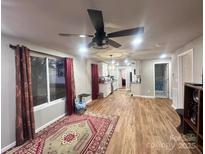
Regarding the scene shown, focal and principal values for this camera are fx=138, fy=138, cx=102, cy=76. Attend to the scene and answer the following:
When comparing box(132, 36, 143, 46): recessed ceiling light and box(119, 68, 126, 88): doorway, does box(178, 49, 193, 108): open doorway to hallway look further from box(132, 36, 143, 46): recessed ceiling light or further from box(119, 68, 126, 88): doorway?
box(119, 68, 126, 88): doorway

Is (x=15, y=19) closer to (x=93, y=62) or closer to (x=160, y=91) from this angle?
(x=93, y=62)

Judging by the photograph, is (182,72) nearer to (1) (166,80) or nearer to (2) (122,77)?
(1) (166,80)

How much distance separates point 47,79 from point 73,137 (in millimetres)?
1838

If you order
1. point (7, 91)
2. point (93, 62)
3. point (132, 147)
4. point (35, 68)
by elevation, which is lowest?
point (132, 147)

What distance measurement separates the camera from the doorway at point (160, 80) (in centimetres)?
742

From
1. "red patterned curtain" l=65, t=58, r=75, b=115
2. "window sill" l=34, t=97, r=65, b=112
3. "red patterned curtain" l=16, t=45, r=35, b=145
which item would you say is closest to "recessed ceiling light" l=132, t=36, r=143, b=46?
"red patterned curtain" l=65, t=58, r=75, b=115

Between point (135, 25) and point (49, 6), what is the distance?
4.35 feet

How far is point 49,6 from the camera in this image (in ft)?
5.38

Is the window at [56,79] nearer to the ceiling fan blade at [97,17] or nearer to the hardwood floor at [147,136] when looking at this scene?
the hardwood floor at [147,136]

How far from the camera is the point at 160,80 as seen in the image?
24.8 feet

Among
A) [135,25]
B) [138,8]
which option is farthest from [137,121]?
[138,8]

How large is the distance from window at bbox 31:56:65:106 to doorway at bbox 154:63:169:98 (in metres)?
5.19

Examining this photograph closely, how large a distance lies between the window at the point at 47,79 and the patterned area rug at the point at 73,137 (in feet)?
2.58

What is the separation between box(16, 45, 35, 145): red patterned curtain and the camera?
9.05 ft
